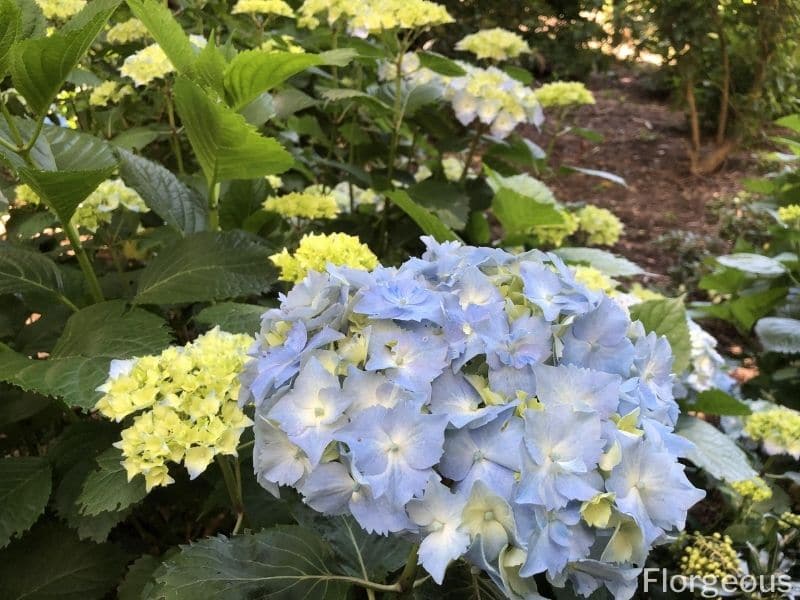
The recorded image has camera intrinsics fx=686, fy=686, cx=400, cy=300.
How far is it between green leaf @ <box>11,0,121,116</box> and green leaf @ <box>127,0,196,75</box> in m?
0.07

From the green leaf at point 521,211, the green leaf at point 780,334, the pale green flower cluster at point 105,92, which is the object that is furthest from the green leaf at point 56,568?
the green leaf at point 780,334

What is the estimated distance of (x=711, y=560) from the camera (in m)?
1.15

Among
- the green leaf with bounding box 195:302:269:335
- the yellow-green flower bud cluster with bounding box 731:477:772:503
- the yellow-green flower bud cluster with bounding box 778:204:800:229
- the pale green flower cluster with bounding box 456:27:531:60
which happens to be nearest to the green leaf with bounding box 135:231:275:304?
the green leaf with bounding box 195:302:269:335

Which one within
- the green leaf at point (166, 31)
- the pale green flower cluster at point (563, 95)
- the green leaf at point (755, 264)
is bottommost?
the green leaf at point (755, 264)

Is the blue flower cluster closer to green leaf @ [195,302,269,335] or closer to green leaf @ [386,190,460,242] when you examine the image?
green leaf @ [195,302,269,335]

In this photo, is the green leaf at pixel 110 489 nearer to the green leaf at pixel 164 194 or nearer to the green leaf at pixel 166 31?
the green leaf at pixel 164 194

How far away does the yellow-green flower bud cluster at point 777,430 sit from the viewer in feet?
4.53

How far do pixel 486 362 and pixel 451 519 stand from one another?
0.15 meters

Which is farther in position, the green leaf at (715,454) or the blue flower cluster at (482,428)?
the green leaf at (715,454)

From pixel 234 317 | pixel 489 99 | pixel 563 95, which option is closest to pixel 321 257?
pixel 234 317

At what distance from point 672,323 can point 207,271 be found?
2.63ft

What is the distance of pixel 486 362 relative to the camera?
645mm

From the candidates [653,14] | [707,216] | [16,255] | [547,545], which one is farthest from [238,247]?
[707,216]

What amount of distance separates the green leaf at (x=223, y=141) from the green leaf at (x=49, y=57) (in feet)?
0.43
